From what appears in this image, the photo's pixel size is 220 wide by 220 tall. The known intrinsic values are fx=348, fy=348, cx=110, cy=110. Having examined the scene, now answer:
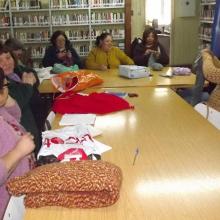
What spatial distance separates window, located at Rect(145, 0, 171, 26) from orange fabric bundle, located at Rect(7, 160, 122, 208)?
7.76 m

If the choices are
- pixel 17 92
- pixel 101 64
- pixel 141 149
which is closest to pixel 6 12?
pixel 101 64

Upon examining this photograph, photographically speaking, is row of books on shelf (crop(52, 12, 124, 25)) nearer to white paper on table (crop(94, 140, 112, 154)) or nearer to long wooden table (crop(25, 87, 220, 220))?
long wooden table (crop(25, 87, 220, 220))

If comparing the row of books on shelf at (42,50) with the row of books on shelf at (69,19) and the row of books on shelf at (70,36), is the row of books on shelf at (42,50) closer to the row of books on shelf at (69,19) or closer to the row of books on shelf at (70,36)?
the row of books on shelf at (70,36)

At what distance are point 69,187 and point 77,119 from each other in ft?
3.47

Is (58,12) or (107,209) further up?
(58,12)

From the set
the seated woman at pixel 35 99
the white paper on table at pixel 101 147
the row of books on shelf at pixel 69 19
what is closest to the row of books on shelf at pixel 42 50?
the row of books on shelf at pixel 69 19

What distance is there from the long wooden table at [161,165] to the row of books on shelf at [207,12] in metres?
5.07

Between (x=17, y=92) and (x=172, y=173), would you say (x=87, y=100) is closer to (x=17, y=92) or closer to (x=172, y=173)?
(x=17, y=92)

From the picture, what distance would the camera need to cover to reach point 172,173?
145 centimetres

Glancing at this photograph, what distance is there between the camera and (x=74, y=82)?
3.04 meters

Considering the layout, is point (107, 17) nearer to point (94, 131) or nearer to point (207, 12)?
point (207, 12)

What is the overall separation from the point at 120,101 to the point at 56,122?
52 cm

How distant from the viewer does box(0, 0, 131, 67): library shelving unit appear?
22.3 feet

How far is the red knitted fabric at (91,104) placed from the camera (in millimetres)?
2357
